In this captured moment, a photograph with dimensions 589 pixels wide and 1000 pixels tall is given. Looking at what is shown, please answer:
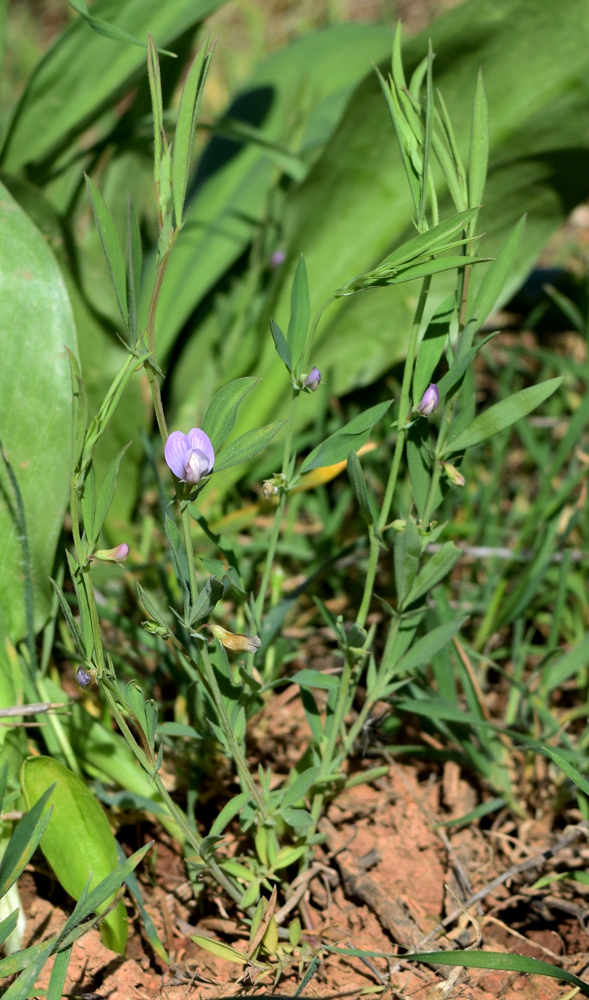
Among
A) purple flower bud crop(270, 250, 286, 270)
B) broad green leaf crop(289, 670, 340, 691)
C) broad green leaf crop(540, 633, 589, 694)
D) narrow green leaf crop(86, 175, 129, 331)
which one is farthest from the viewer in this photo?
purple flower bud crop(270, 250, 286, 270)

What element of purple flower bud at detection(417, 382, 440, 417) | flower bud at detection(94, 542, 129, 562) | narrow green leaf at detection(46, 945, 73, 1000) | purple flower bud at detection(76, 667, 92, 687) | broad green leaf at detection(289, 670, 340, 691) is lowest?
narrow green leaf at detection(46, 945, 73, 1000)

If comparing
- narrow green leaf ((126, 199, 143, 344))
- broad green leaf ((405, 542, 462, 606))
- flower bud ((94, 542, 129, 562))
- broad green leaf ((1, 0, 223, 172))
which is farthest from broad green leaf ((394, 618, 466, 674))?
broad green leaf ((1, 0, 223, 172))

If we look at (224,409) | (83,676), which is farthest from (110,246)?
(83,676)

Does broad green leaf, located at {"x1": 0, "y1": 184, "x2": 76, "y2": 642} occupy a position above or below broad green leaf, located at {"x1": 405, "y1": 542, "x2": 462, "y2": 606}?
above

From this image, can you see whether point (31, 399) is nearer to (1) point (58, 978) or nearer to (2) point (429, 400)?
(2) point (429, 400)

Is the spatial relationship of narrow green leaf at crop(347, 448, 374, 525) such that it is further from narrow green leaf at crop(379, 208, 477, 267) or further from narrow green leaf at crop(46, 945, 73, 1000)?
narrow green leaf at crop(46, 945, 73, 1000)

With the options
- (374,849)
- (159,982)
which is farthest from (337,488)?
(159,982)
